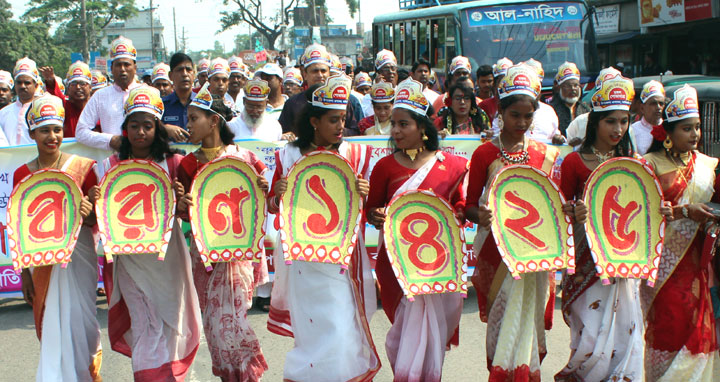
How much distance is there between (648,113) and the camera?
6.72 meters

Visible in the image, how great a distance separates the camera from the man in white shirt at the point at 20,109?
739 cm

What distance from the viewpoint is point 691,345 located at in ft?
13.7

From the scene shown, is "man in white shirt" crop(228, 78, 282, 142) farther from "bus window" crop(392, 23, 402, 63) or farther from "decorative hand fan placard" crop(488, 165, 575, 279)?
"bus window" crop(392, 23, 402, 63)

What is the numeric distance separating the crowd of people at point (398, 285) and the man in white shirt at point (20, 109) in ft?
10.5

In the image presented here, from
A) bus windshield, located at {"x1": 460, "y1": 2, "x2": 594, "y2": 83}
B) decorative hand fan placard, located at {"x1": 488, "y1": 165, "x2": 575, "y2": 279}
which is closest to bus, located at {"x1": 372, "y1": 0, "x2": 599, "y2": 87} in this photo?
bus windshield, located at {"x1": 460, "y1": 2, "x2": 594, "y2": 83}

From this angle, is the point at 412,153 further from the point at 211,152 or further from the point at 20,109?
the point at 20,109

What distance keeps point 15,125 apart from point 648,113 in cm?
577

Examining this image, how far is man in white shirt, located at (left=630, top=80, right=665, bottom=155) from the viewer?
6.62 meters

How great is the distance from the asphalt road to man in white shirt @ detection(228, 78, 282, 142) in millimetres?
1588

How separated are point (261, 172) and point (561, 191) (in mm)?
1691

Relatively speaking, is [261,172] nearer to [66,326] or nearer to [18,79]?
[66,326]

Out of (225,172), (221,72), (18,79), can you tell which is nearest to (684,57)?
(221,72)

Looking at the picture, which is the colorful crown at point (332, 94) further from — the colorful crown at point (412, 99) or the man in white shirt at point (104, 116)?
the man in white shirt at point (104, 116)

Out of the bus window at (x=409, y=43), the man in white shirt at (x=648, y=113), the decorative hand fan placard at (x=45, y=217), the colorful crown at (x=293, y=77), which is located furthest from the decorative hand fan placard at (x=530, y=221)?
the bus window at (x=409, y=43)
